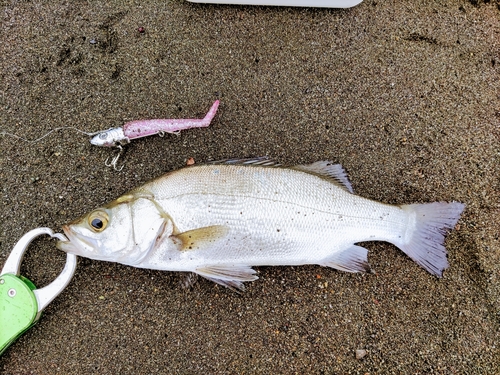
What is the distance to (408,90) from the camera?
93.0 inches

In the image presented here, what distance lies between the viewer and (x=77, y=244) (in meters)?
1.90

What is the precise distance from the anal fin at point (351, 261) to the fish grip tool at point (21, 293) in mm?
1576

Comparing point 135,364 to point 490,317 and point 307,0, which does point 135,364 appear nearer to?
point 490,317

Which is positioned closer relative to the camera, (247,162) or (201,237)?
(201,237)

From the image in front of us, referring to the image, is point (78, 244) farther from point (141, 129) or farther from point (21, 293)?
point (141, 129)

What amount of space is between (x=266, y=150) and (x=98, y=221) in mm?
1106

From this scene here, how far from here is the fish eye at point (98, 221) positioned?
1.88 metres

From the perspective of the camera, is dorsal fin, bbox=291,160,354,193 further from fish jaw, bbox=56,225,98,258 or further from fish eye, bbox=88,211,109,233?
fish jaw, bbox=56,225,98,258

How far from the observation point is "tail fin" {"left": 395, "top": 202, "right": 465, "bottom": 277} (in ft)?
6.76

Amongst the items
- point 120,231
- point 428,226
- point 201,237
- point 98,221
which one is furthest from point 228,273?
point 428,226

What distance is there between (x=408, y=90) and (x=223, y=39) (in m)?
1.32

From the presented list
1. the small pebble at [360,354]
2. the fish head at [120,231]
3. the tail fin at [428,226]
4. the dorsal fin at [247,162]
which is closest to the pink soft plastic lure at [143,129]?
the dorsal fin at [247,162]

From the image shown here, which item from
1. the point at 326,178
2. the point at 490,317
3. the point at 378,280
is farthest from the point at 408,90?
the point at 490,317

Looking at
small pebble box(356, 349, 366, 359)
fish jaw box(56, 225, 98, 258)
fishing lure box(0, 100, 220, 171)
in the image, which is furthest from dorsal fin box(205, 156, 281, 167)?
small pebble box(356, 349, 366, 359)
